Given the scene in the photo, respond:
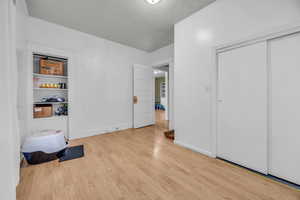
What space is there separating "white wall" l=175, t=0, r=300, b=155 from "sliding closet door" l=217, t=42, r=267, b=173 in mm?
203

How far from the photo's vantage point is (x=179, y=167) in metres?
1.85

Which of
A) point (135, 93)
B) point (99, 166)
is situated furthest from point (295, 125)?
point (135, 93)

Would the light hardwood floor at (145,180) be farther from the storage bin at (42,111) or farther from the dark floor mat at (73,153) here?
the storage bin at (42,111)

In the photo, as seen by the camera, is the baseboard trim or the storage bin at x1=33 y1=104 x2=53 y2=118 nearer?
the baseboard trim

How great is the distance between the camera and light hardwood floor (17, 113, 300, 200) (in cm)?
131

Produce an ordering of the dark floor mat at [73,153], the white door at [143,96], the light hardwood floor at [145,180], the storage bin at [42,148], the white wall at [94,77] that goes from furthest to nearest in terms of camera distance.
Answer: the white door at [143,96] < the white wall at [94,77] < the dark floor mat at [73,153] < the storage bin at [42,148] < the light hardwood floor at [145,180]

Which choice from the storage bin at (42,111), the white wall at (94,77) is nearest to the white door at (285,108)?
the white wall at (94,77)

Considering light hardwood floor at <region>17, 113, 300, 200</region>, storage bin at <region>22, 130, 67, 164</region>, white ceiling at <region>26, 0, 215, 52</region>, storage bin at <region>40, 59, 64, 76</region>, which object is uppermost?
white ceiling at <region>26, 0, 215, 52</region>

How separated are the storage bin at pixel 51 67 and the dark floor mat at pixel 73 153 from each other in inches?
69.6

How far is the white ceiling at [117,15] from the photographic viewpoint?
2193mm

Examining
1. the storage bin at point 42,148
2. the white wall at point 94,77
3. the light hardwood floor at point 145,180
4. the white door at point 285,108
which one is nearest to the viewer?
the light hardwood floor at point 145,180

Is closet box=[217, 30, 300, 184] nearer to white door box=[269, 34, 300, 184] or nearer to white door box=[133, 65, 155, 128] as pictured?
white door box=[269, 34, 300, 184]

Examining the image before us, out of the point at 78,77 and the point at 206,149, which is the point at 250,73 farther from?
the point at 78,77

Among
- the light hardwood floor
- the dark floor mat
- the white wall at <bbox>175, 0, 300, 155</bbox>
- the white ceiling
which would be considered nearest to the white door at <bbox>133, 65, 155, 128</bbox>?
the white ceiling
